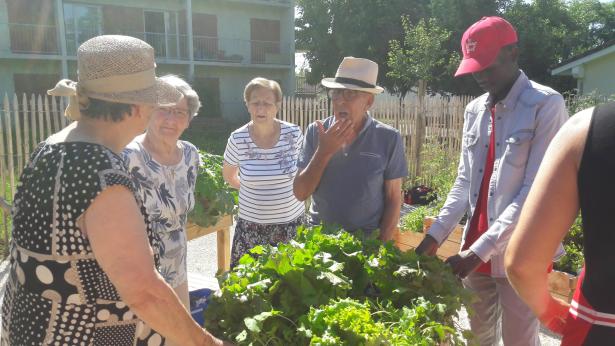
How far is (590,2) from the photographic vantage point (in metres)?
30.5

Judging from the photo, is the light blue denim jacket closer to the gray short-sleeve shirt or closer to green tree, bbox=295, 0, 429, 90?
the gray short-sleeve shirt

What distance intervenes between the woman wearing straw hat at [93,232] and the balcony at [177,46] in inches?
782

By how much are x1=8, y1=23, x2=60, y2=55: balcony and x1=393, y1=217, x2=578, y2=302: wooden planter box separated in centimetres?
1876

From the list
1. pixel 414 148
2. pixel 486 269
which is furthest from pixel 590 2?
pixel 486 269

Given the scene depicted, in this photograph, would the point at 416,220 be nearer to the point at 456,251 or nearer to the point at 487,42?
the point at 456,251

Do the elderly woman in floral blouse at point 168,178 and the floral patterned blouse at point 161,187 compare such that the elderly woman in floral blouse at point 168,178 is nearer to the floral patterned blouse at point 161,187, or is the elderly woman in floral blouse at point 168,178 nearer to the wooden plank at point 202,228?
the floral patterned blouse at point 161,187

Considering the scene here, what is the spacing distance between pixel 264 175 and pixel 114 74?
2232 millimetres

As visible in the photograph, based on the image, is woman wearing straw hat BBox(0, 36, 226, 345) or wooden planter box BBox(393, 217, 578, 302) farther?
wooden planter box BBox(393, 217, 578, 302)

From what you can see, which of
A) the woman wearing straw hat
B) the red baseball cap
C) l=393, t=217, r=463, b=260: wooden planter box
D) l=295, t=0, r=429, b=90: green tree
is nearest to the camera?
the woman wearing straw hat


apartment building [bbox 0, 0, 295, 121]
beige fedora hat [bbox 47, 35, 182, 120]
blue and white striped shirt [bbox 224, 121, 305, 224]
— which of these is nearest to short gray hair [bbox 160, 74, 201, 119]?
blue and white striped shirt [bbox 224, 121, 305, 224]

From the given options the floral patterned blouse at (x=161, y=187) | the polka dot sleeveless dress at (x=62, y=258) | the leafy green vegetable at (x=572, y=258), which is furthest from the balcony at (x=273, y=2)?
the polka dot sleeveless dress at (x=62, y=258)

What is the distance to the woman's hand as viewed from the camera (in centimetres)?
185

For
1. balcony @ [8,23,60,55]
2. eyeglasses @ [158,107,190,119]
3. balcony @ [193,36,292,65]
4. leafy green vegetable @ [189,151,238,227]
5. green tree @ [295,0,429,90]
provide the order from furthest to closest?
green tree @ [295,0,429,90] < balcony @ [193,36,292,65] < balcony @ [8,23,60,55] < leafy green vegetable @ [189,151,238,227] < eyeglasses @ [158,107,190,119]

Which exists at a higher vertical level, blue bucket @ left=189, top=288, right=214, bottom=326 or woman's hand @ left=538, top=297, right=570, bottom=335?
woman's hand @ left=538, top=297, right=570, bottom=335
